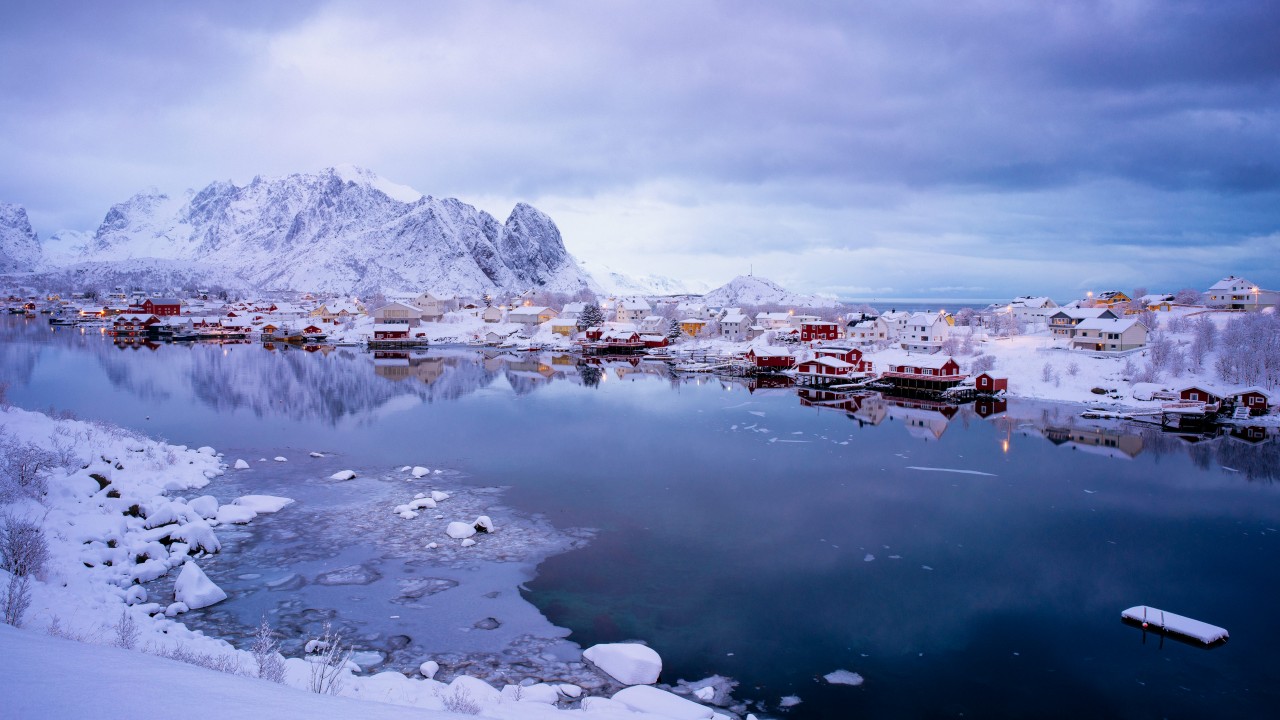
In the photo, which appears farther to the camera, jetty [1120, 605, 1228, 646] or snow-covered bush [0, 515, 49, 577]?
jetty [1120, 605, 1228, 646]

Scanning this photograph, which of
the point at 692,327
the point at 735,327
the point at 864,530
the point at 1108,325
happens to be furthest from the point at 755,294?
the point at 864,530

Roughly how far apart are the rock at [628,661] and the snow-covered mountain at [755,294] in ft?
502

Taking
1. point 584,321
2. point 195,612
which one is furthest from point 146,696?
point 584,321

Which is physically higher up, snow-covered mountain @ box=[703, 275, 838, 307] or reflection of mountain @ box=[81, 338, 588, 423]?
snow-covered mountain @ box=[703, 275, 838, 307]

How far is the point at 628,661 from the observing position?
432 inches

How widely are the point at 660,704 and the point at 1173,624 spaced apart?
33.4 feet

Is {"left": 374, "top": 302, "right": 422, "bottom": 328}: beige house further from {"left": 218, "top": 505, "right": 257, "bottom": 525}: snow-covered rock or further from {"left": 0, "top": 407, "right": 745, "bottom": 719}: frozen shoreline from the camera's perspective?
{"left": 218, "top": 505, "right": 257, "bottom": 525}: snow-covered rock

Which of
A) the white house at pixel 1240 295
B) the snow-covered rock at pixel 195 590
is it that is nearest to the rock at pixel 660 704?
the snow-covered rock at pixel 195 590

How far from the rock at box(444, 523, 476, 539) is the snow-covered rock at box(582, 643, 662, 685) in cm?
645

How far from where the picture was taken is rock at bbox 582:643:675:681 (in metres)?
10.8

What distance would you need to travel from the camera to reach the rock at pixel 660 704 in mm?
9617

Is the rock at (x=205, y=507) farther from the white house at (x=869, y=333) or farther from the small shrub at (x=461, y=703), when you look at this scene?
the white house at (x=869, y=333)

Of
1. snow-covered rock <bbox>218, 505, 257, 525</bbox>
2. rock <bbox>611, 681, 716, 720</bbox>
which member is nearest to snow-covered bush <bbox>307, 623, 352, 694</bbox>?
rock <bbox>611, 681, 716, 720</bbox>

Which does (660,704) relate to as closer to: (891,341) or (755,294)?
(891,341)
